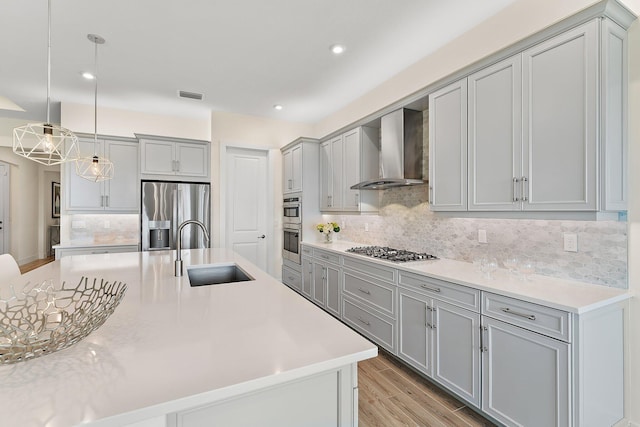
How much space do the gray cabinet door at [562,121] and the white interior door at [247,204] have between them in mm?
3965

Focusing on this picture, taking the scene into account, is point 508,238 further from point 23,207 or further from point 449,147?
point 23,207

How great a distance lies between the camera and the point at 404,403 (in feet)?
7.05

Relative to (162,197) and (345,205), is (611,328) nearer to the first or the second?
(345,205)

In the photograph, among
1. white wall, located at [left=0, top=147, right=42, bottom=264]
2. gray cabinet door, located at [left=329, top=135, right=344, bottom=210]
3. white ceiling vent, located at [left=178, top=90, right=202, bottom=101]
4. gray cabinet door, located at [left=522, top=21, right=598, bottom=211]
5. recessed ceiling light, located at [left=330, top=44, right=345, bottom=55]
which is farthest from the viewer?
white wall, located at [left=0, top=147, right=42, bottom=264]

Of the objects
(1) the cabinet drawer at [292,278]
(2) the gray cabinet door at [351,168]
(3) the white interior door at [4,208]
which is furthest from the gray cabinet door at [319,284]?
(3) the white interior door at [4,208]

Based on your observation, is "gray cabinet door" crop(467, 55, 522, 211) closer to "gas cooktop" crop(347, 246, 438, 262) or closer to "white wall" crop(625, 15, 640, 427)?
"white wall" crop(625, 15, 640, 427)

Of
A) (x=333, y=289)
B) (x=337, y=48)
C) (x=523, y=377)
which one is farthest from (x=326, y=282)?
(x=337, y=48)

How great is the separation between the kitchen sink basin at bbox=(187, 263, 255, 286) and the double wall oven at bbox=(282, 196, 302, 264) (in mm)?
1990

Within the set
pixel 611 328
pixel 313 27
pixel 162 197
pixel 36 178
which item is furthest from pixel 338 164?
pixel 36 178

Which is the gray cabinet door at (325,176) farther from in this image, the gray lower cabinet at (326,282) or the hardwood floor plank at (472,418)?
the hardwood floor plank at (472,418)

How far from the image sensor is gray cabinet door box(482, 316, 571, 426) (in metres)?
1.55

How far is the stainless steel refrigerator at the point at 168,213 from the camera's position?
4.14 meters

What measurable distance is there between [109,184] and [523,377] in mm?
5039

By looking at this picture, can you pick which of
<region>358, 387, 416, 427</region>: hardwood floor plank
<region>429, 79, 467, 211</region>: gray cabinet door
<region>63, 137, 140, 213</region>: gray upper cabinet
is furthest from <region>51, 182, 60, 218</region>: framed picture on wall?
<region>429, 79, 467, 211</region>: gray cabinet door
